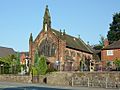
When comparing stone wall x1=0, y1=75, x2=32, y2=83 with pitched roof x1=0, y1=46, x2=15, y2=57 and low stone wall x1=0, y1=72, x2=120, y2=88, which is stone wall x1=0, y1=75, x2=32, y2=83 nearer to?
low stone wall x1=0, y1=72, x2=120, y2=88

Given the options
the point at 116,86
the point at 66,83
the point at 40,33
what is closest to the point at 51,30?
the point at 40,33

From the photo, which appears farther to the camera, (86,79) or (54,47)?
(54,47)

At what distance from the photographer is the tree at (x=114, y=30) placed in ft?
351

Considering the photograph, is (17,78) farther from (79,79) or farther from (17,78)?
(79,79)

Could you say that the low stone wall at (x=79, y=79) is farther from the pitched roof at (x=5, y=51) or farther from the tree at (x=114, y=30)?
the tree at (x=114, y=30)

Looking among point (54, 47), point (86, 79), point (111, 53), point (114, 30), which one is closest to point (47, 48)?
point (54, 47)

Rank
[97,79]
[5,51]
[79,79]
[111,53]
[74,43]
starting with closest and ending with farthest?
1. [97,79]
2. [79,79]
3. [111,53]
4. [74,43]
5. [5,51]

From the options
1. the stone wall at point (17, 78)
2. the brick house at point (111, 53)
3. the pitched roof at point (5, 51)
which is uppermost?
the pitched roof at point (5, 51)

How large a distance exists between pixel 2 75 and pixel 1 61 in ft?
66.5

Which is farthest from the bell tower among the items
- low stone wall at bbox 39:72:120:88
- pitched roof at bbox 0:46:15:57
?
low stone wall at bbox 39:72:120:88

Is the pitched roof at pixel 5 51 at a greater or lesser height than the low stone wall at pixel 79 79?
greater

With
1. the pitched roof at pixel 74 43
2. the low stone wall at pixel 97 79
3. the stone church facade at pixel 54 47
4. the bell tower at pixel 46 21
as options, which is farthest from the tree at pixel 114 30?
the low stone wall at pixel 97 79

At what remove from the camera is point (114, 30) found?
109 metres

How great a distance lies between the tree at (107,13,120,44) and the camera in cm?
10688
